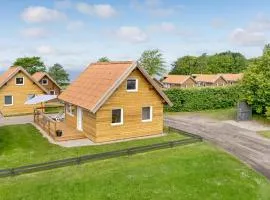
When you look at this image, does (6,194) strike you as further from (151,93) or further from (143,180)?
(151,93)

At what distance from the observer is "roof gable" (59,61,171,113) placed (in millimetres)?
27078

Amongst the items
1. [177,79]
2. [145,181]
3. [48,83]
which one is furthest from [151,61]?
[145,181]

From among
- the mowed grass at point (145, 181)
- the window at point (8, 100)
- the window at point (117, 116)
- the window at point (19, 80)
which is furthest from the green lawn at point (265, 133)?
the window at point (8, 100)

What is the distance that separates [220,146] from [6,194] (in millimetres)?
17405

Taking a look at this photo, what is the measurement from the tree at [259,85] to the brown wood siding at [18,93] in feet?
91.0

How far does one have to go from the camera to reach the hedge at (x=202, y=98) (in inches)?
1821

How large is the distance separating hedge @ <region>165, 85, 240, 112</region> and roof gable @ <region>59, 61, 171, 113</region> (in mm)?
15567

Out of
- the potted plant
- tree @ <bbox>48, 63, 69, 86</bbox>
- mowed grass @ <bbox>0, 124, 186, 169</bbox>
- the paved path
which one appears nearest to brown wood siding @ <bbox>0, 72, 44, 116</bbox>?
mowed grass @ <bbox>0, 124, 186, 169</bbox>

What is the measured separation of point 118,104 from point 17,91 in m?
22.2

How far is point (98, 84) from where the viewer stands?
29.4m

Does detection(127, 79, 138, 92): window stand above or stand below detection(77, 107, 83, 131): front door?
above

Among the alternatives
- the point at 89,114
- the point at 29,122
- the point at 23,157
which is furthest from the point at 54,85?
the point at 23,157

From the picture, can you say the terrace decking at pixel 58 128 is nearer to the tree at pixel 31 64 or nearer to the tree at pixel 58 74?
the tree at pixel 31 64

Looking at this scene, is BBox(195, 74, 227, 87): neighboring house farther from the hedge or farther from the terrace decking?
the terrace decking
